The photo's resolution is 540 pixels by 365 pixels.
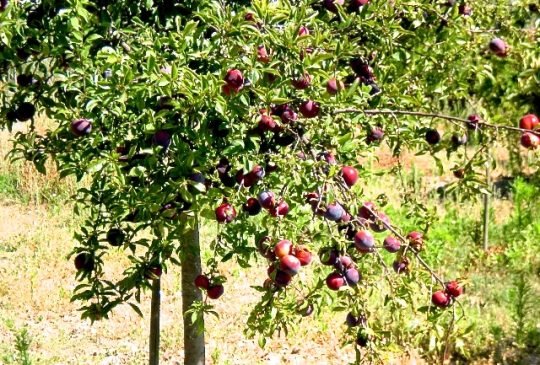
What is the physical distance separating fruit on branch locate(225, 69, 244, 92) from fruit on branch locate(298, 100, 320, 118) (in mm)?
177

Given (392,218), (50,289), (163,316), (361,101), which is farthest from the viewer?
(392,218)

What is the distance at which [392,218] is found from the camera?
5922 mm

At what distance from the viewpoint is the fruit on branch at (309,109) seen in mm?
1562

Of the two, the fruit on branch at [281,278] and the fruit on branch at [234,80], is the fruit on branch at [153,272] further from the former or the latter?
the fruit on branch at [234,80]

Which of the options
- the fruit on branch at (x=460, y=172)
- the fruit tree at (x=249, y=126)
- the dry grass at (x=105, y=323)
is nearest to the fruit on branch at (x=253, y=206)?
the fruit tree at (x=249, y=126)

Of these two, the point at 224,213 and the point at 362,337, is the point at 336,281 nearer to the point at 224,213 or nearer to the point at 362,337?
the point at 362,337

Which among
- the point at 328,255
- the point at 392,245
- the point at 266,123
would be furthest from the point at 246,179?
the point at 392,245

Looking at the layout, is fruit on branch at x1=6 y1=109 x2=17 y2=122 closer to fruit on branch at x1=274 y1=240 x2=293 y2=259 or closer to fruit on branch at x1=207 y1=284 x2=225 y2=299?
fruit on branch at x1=207 y1=284 x2=225 y2=299

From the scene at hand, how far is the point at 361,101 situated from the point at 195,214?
566mm

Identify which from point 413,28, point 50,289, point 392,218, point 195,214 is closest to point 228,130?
point 195,214

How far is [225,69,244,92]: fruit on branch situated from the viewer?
1.45m

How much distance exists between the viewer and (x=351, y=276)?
1502 millimetres

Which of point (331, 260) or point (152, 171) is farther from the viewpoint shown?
point (152, 171)

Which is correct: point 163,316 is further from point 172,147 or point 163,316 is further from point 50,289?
point 172,147
